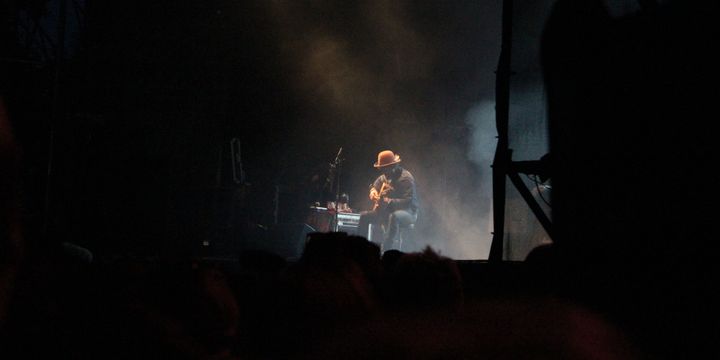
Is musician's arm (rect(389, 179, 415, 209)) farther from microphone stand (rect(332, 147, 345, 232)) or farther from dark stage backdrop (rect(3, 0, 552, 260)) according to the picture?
dark stage backdrop (rect(3, 0, 552, 260))

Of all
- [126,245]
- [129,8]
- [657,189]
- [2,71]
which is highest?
[129,8]

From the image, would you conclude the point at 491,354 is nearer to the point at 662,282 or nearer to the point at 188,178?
the point at 662,282

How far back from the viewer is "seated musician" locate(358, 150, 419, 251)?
522 inches

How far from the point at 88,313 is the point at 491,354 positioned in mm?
1473

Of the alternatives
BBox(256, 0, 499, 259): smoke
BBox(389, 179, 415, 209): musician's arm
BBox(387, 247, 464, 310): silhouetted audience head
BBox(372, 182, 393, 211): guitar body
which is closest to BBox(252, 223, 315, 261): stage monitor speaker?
BBox(372, 182, 393, 211): guitar body

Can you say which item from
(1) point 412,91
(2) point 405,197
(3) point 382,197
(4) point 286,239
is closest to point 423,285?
(4) point 286,239

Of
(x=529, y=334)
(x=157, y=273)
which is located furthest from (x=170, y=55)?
(x=529, y=334)

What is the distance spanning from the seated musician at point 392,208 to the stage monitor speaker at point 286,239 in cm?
151

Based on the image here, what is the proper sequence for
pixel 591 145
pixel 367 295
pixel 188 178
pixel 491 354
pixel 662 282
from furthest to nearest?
1. pixel 188 178
2. pixel 591 145
3. pixel 662 282
4. pixel 367 295
5. pixel 491 354

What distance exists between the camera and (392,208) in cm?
1340

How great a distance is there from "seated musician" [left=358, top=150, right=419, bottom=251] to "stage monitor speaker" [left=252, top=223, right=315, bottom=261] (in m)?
1.51

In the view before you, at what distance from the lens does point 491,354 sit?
1250 mm

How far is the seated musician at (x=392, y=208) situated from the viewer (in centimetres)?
1327

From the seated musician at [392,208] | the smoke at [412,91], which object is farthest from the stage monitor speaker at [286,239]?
the smoke at [412,91]
